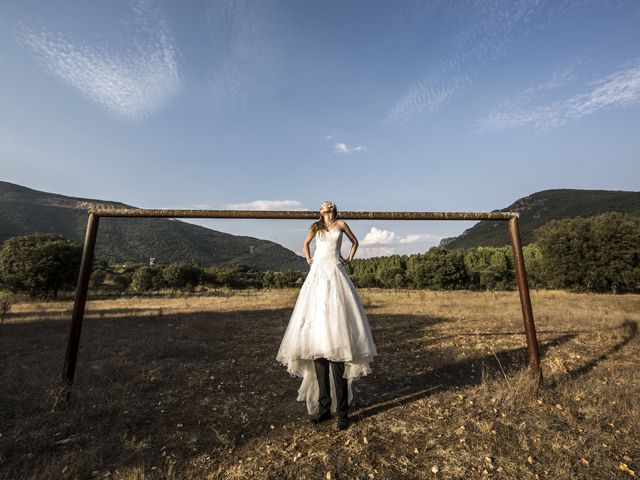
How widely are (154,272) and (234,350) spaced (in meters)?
48.2

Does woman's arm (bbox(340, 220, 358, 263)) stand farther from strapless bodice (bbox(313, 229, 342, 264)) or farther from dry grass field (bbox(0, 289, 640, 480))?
dry grass field (bbox(0, 289, 640, 480))

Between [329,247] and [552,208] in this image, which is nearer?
[329,247]

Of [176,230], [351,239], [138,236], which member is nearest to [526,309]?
[351,239]

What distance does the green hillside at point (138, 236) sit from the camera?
9762 centimetres

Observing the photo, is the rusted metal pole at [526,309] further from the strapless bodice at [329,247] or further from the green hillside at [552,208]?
the green hillside at [552,208]

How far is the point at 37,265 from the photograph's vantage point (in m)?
24.5

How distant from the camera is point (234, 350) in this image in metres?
8.19

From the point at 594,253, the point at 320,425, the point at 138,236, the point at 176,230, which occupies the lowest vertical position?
the point at 320,425

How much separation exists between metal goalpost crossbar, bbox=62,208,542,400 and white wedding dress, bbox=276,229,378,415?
4.13 feet

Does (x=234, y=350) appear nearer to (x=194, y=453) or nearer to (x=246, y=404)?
(x=246, y=404)

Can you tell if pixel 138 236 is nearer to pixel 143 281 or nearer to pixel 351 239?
pixel 143 281

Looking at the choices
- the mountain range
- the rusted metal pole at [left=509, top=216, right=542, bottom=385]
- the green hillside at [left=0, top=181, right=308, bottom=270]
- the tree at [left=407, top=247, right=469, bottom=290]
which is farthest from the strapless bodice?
the mountain range

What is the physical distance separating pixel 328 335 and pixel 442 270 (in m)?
53.7

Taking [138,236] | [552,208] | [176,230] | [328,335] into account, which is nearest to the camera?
[328,335]
